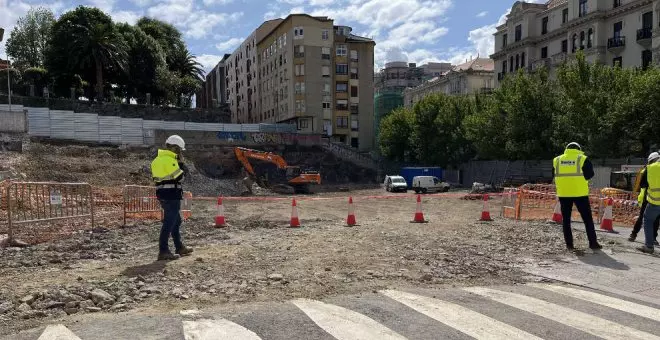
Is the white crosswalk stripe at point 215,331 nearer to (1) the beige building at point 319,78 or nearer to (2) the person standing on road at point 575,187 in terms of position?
(2) the person standing on road at point 575,187

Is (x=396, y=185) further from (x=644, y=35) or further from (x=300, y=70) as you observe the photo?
(x=300, y=70)

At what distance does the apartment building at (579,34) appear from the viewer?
4241 cm

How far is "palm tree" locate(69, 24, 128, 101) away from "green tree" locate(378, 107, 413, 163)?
104 feet

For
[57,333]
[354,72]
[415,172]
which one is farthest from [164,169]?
[354,72]

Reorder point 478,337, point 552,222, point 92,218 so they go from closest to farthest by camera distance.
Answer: point 478,337
point 92,218
point 552,222

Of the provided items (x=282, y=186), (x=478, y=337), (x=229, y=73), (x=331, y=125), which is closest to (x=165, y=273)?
(x=478, y=337)

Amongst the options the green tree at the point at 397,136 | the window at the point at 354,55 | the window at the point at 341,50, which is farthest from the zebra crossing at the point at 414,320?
the window at the point at 354,55

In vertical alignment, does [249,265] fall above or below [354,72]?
below

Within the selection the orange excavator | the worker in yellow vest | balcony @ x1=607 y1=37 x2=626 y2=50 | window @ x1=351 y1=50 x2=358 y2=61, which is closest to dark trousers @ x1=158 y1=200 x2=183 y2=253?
the worker in yellow vest

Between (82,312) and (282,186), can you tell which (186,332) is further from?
(282,186)

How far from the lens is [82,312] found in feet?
17.2

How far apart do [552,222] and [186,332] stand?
11.6 m

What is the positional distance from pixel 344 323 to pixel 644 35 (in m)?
47.3

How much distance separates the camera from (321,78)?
6938 cm
